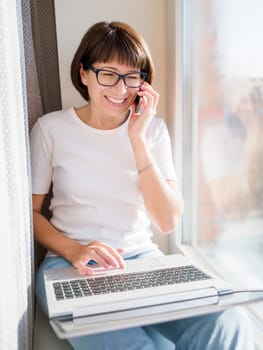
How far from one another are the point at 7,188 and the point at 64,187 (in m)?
0.34

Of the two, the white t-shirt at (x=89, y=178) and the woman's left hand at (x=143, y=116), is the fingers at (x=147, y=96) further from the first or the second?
the white t-shirt at (x=89, y=178)

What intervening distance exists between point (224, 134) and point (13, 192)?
76cm

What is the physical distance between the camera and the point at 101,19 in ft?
4.22

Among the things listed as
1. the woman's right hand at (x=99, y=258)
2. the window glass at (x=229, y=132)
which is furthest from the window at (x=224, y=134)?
the woman's right hand at (x=99, y=258)

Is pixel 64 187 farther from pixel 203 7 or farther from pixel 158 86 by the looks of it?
pixel 203 7

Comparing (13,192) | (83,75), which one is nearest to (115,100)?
(83,75)

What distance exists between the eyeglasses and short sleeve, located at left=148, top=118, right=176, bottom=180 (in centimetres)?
16

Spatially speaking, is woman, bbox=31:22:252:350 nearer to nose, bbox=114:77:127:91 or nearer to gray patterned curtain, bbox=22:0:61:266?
nose, bbox=114:77:127:91

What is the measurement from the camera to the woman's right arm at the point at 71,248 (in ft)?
3.26

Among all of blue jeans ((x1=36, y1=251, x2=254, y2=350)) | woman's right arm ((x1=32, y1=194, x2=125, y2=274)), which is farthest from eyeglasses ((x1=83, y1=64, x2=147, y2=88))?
blue jeans ((x1=36, y1=251, x2=254, y2=350))

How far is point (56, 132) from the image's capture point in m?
1.15

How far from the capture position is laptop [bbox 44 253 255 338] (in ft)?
2.40

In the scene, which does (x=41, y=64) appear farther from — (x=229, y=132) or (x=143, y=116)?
(x=229, y=132)

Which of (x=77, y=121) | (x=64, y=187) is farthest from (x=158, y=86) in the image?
(x=64, y=187)
